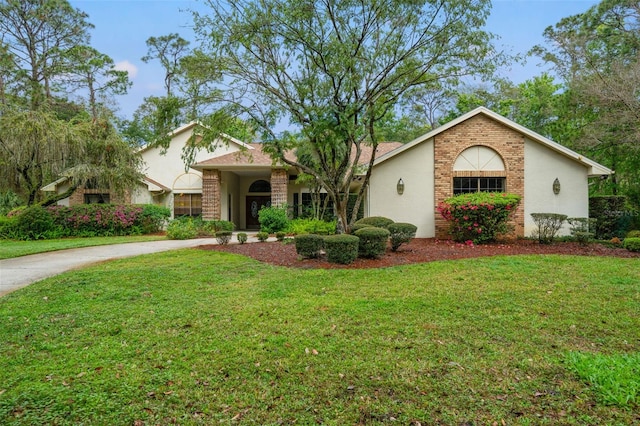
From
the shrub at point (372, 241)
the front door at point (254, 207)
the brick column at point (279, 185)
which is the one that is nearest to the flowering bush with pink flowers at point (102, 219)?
the front door at point (254, 207)

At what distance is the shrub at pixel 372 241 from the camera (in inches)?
329

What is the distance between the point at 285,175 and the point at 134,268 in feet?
33.6

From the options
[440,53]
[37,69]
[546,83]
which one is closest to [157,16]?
[440,53]

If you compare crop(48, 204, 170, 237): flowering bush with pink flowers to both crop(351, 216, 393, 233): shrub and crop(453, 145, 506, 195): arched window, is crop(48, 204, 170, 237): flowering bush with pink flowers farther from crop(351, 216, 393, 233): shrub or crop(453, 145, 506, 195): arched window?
crop(453, 145, 506, 195): arched window

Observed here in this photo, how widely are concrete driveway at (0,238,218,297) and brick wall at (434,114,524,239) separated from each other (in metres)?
10.3

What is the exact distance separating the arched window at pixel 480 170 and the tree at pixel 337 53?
4.49 meters

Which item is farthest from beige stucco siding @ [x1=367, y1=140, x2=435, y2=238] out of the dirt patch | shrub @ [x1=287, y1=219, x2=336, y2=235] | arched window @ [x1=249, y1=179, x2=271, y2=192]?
arched window @ [x1=249, y1=179, x2=271, y2=192]

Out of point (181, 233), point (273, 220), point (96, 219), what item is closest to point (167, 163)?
point (96, 219)

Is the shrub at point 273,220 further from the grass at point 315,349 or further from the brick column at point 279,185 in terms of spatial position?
the grass at point 315,349

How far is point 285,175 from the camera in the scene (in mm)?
17234

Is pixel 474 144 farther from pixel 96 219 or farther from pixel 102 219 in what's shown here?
pixel 96 219

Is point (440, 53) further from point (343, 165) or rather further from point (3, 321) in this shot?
point (3, 321)

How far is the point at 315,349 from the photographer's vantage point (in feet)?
12.0

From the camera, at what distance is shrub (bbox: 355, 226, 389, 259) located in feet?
27.4
